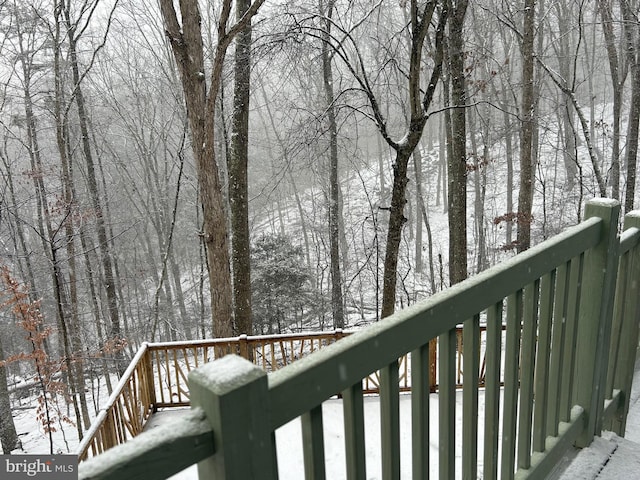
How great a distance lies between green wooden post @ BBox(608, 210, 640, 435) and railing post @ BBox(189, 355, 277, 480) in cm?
249

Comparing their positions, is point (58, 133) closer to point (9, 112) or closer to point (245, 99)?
point (9, 112)

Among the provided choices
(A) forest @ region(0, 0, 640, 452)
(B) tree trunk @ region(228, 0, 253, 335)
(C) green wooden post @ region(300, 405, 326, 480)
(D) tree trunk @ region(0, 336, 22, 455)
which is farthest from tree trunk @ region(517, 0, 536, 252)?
(D) tree trunk @ region(0, 336, 22, 455)

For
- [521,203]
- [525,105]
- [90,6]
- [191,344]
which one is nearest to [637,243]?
[191,344]

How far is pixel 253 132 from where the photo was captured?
34969mm

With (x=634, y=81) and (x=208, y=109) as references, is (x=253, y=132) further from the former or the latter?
(x=208, y=109)

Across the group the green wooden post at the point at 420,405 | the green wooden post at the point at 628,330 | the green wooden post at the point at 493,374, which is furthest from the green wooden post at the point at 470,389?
the green wooden post at the point at 628,330

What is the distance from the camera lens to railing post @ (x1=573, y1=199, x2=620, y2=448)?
236 centimetres

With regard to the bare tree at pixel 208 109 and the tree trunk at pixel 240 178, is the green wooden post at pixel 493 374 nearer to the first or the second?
the bare tree at pixel 208 109

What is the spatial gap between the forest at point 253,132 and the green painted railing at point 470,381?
16.5 feet

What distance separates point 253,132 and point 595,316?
34.1m

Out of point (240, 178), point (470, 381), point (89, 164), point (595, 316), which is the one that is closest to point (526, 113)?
point (240, 178)

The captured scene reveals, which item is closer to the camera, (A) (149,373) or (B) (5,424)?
(A) (149,373)

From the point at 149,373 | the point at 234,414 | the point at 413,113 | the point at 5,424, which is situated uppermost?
the point at 413,113

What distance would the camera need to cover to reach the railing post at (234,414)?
0.93 m
